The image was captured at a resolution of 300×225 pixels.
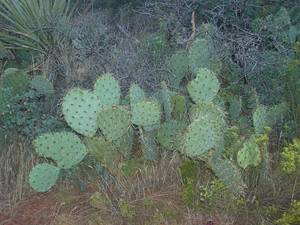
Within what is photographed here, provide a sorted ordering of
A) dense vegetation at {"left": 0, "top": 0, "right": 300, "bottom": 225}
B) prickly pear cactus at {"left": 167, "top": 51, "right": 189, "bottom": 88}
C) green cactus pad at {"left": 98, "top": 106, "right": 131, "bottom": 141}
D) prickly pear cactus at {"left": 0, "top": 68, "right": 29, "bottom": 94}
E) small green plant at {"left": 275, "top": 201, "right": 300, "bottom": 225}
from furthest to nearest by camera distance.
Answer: prickly pear cactus at {"left": 0, "top": 68, "right": 29, "bottom": 94} → prickly pear cactus at {"left": 167, "top": 51, "right": 189, "bottom": 88} → green cactus pad at {"left": 98, "top": 106, "right": 131, "bottom": 141} → dense vegetation at {"left": 0, "top": 0, "right": 300, "bottom": 225} → small green plant at {"left": 275, "top": 201, "right": 300, "bottom": 225}

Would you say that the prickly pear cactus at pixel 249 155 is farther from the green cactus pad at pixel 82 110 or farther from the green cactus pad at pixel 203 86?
the green cactus pad at pixel 82 110

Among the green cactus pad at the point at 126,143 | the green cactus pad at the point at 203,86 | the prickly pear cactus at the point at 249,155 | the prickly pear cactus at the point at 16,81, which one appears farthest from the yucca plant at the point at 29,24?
the prickly pear cactus at the point at 249,155

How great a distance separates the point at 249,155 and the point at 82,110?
4.47 feet

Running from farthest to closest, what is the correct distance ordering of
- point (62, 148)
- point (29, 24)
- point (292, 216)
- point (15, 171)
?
1. point (29, 24)
2. point (15, 171)
3. point (62, 148)
4. point (292, 216)

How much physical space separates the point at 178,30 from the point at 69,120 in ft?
8.20

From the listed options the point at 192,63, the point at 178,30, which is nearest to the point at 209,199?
the point at 192,63

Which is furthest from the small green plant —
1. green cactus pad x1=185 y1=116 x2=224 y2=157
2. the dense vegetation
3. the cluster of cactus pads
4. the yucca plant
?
the yucca plant

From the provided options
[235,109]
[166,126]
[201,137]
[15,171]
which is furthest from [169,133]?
[15,171]

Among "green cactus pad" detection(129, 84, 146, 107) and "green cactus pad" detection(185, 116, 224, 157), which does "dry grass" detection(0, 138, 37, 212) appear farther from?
"green cactus pad" detection(185, 116, 224, 157)

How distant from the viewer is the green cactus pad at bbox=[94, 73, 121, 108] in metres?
4.63

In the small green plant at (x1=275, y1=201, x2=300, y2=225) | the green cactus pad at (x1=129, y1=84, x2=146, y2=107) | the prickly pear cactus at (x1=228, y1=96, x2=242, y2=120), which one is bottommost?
the small green plant at (x1=275, y1=201, x2=300, y2=225)

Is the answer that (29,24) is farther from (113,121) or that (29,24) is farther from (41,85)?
(113,121)

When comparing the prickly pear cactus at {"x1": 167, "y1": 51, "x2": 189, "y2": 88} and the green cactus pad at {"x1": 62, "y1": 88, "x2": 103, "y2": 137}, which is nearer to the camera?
the green cactus pad at {"x1": 62, "y1": 88, "x2": 103, "y2": 137}

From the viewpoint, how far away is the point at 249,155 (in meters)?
4.10
